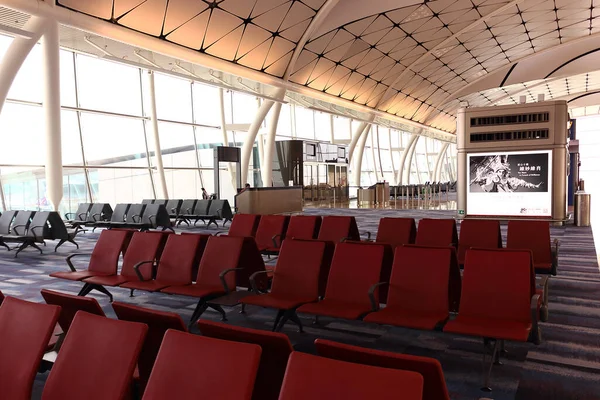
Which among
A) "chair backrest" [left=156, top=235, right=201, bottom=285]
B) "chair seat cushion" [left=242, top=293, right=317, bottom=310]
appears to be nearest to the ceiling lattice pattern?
"chair backrest" [left=156, top=235, right=201, bottom=285]

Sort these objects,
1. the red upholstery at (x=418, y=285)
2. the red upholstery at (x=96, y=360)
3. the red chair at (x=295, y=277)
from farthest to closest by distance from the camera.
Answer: the red chair at (x=295, y=277) → the red upholstery at (x=418, y=285) → the red upholstery at (x=96, y=360)

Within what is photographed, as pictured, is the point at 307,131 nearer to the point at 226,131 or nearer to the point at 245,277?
the point at 226,131

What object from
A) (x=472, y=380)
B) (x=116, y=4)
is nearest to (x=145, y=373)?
(x=472, y=380)

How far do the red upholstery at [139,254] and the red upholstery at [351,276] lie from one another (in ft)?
7.00

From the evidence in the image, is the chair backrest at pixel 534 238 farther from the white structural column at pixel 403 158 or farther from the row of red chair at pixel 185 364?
the white structural column at pixel 403 158

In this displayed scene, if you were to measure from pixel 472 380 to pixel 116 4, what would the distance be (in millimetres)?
13465

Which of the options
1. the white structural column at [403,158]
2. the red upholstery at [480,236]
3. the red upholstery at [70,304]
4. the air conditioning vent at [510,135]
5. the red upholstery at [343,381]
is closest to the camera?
the red upholstery at [343,381]

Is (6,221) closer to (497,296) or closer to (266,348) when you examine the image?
(497,296)

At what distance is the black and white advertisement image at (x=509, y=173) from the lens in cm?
1374

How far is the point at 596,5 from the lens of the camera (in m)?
25.6

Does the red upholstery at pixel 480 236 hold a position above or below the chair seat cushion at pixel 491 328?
above

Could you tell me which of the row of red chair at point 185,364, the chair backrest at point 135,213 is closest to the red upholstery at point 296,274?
the row of red chair at point 185,364

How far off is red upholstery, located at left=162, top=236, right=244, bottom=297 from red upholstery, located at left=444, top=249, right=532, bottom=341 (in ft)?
7.43

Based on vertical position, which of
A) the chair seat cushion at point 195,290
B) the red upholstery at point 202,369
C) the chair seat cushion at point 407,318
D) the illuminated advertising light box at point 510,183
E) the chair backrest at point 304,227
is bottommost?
the chair seat cushion at point 407,318
